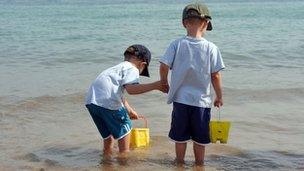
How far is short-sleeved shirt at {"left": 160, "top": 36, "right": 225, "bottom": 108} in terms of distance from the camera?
4680 millimetres

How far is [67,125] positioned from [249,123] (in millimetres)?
2390

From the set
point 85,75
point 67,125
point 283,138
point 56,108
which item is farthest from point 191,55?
point 85,75

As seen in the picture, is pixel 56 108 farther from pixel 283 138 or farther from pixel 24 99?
pixel 283 138

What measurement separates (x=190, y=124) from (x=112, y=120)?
0.75 meters

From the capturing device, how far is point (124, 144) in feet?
17.1

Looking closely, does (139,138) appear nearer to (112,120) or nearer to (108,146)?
(108,146)

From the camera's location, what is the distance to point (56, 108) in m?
7.99

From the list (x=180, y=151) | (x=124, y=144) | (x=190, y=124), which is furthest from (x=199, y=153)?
(x=124, y=144)

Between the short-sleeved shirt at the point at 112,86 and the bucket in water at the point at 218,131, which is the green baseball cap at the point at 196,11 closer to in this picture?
the short-sleeved shirt at the point at 112,86

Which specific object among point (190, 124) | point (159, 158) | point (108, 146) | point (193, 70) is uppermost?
point (193, 70)

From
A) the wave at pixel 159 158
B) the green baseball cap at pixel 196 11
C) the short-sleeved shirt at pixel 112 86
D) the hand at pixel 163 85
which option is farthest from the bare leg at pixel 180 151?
the green baseball cap at pixel 196 11

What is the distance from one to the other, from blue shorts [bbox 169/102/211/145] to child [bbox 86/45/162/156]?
46 centimetres

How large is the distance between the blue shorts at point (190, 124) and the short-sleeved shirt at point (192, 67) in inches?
2.6

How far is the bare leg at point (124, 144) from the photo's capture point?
17.0 feet
